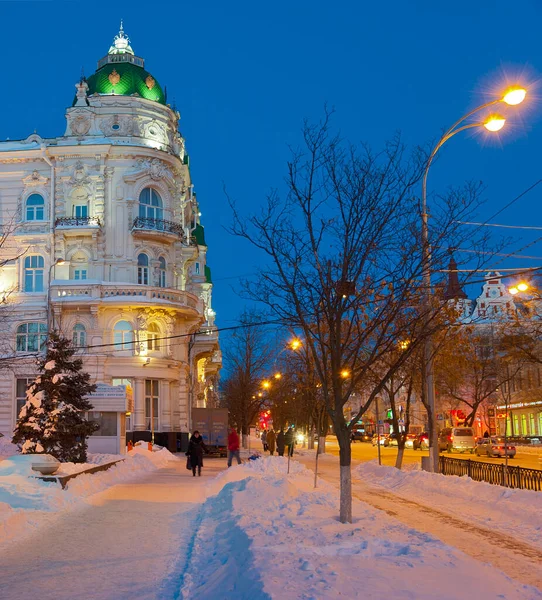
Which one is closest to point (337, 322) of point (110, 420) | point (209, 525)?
point (209, 525)

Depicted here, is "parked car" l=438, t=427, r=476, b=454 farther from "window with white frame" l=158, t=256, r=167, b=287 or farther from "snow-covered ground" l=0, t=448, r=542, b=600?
"snow-covered ground" l=0, t=448, r=542, b=600

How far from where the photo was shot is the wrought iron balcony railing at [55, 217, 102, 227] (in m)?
51.4

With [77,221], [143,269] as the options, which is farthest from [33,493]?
[143,269]

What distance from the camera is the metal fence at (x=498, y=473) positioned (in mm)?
20770

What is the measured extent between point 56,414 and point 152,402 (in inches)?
959

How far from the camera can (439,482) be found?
22141 mm

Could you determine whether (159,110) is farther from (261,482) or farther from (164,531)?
(164,531)

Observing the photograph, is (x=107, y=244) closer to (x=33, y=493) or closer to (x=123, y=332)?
(x=123, y=332)

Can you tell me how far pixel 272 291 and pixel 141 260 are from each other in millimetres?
36703

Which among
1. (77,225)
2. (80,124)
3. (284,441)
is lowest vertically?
(284,441)

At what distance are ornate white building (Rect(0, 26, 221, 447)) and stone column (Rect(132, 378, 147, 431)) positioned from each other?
63mm

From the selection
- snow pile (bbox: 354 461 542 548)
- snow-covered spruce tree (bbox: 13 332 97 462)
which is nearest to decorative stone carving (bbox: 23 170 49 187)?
snow-covered spruce tree (bbox: 13 332 97 462)

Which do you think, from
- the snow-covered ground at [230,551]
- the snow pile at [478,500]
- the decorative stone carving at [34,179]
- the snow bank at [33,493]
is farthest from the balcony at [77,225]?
the snow-covered ground at [230,551]

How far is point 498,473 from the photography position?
74.0 ft
